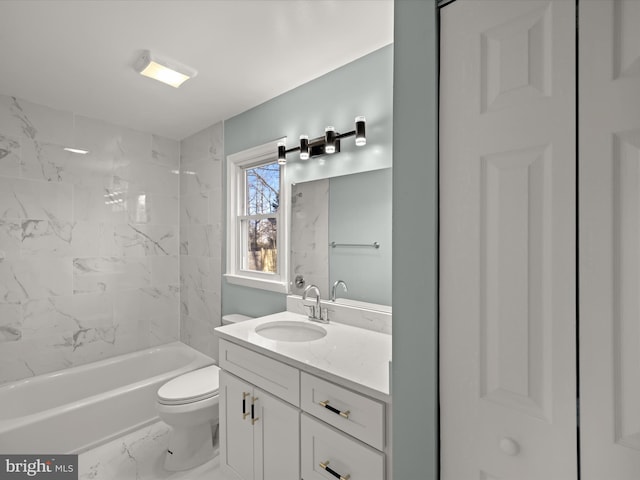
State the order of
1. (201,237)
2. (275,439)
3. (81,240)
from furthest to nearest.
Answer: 1. (201,237)
2. (81,240)
3. (275,439)

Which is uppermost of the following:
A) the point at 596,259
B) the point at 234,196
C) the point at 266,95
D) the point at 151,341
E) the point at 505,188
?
the point at 266,95

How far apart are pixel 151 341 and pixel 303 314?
6.36 ft

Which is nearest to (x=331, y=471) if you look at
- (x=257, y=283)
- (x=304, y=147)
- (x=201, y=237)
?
(x=257, y=283)

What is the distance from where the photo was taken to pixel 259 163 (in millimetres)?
2572

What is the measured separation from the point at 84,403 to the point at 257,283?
1407 millimetres

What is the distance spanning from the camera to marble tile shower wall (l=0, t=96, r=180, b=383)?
237 centimetres

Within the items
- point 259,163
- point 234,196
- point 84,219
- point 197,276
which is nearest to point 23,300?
point 84,219

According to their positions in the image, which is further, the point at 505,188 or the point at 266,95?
the point at 266,95

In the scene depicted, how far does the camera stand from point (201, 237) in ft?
9.97

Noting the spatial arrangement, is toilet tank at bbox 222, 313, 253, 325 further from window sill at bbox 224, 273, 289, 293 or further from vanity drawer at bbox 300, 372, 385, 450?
vanity drawer at bbox 300, 372, 385, 450

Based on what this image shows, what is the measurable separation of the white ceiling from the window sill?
4.58 ft

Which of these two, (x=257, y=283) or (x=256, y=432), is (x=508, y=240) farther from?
(x=257, y=283)

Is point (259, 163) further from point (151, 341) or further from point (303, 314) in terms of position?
point (151, 341)

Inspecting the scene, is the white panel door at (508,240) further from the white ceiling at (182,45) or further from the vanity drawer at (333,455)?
the white ceiling at (182,45)
